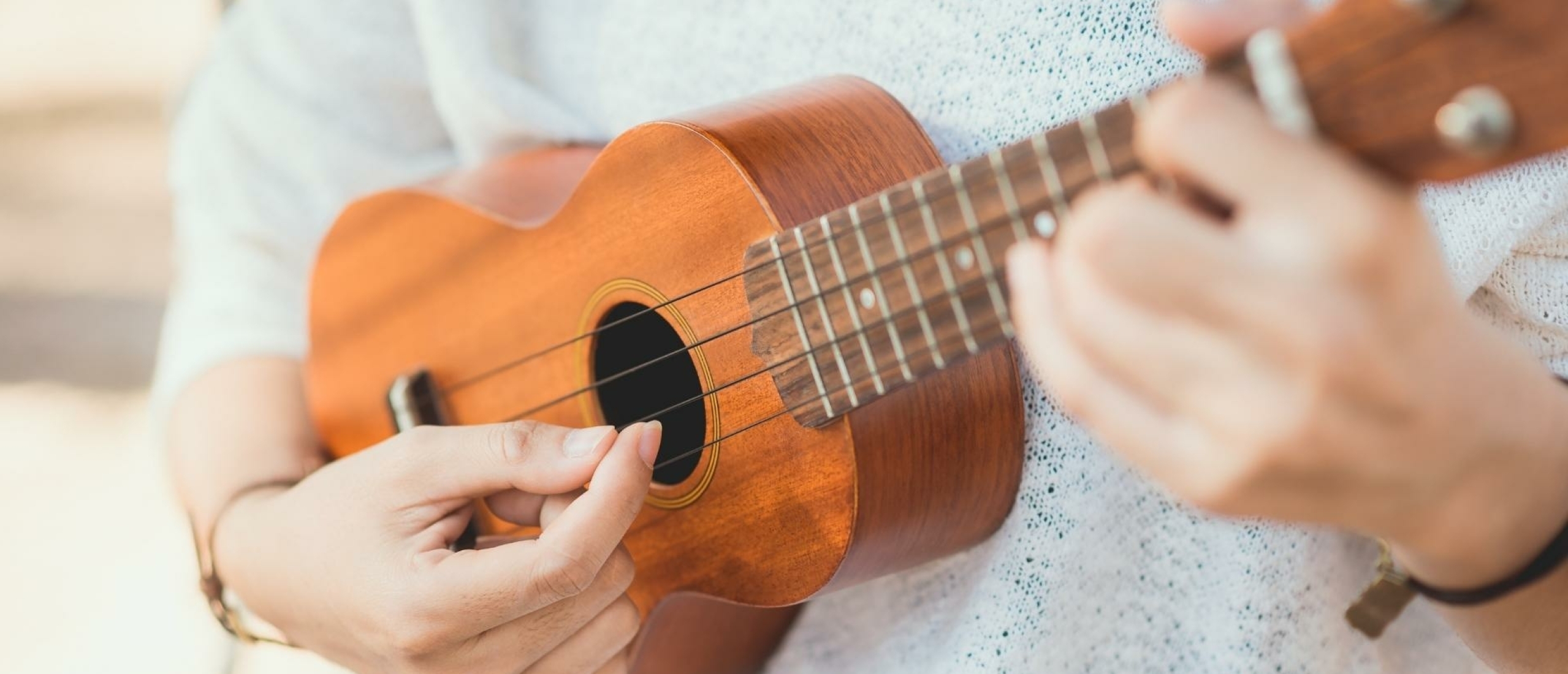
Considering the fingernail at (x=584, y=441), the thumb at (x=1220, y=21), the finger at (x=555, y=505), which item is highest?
the thumb at (x=1220, y=21)

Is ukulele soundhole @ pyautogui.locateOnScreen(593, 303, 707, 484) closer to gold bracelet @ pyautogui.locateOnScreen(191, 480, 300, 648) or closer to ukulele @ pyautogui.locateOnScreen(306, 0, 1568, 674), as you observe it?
ukulele @ pyautogui.locateOnScreen(306, 0, 1568, 674)

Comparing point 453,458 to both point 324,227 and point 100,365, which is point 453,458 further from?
point 100,365

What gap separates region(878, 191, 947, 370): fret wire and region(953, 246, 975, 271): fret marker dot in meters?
0.03

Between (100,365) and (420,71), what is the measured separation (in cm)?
123

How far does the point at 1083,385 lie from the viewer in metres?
0.43

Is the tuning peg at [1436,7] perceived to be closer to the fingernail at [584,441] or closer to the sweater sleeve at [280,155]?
the fingernail at [584,441]

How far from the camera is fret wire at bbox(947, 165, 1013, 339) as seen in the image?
1.55ft

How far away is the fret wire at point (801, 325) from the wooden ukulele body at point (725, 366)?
Result: 2 cm

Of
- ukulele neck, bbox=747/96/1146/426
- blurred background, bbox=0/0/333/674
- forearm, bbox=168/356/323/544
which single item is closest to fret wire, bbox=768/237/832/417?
ukulele neck, bbox=747/96/1146/426

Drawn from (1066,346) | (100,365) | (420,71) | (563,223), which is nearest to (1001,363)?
(1066,346)

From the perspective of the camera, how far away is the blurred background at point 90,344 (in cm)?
167

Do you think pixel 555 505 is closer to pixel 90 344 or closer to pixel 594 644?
pixel 594 644

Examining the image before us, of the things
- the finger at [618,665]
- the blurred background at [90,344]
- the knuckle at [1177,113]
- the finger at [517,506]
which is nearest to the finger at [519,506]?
the finger at [517,506]

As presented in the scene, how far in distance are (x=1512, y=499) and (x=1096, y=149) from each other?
8.5 inches
